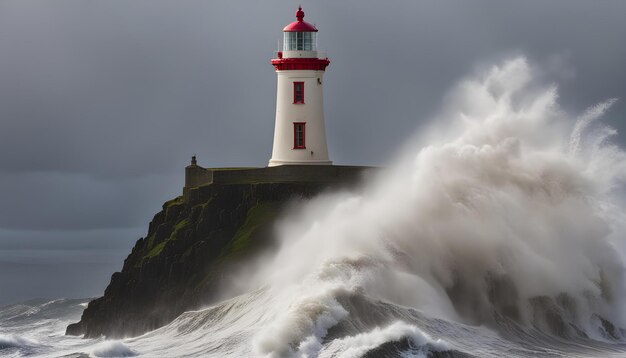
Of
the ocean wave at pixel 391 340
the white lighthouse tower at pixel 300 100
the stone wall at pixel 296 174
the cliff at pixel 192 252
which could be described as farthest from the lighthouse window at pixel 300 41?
the ocean wave at pixel 391 340

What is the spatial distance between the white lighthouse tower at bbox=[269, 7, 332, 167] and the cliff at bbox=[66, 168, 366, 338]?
1.80m

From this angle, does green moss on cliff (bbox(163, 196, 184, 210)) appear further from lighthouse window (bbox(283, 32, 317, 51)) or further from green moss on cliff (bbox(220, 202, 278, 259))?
lighthouse window (bbox(283, 32, 317, 51))

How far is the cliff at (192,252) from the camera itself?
178ft

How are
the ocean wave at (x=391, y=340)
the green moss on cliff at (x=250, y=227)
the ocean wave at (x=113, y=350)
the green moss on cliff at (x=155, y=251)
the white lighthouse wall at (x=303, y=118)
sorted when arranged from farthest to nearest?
1. the white lighthouse wall at (x=303, y=118)
2. the green moss on cliff at (x=155, y=251)
3. the green moss on cliff at (x=250, y=227)
4. the ocean wave at (x=113, y=350)
5. the ocean wave at (x=391, y=340)

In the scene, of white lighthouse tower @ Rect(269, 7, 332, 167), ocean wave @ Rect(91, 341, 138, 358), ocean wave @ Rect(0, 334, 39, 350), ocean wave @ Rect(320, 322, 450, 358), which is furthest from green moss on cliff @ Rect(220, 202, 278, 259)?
ocean wave @ Rect(320, 322, 450, 358)

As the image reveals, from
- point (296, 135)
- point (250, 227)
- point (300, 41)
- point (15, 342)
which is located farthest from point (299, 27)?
point (15, 342)

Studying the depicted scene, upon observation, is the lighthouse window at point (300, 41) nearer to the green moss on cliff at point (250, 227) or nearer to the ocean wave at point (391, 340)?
the green moss on cliff at point (250, 227)

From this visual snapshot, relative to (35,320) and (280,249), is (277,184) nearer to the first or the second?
(280,249)

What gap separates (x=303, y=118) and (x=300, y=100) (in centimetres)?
54

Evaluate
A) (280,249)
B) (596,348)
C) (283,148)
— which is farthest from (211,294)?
(596,348)

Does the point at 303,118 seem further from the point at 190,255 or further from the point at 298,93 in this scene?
the point at 190,255

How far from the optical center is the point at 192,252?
181ft

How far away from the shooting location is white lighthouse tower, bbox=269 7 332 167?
58312mm

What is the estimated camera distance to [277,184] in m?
56.8
